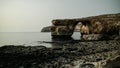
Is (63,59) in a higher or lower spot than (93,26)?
lower

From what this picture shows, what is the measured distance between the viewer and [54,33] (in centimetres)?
7194

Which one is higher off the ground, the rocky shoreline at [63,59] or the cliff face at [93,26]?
the cliff face at [93,26]

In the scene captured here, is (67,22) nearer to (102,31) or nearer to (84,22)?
(84,22)

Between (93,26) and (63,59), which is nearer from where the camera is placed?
(63,59)

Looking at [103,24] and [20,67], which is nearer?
[20,67]

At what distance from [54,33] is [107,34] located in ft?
72.7

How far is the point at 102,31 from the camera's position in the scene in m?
54.7

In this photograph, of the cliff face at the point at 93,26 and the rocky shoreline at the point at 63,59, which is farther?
the cliff face at the point at 93,26

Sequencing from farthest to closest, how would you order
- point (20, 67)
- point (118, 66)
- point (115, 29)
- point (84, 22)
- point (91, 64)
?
point (84, 22) → point (115, 29) → point (20, 67) → point (91, 64) → point (118, 66)

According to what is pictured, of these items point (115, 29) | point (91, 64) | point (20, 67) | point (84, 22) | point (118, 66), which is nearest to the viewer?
point (118, 66)

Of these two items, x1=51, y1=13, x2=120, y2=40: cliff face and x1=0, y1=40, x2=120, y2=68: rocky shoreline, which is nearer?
x1=0, y1=40, x2=120, y2=68: rocky shoreline

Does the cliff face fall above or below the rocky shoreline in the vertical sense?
above

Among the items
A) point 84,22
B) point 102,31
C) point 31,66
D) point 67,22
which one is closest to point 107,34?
point 102,31

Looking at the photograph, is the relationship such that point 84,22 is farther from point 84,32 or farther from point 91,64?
point 91,64
